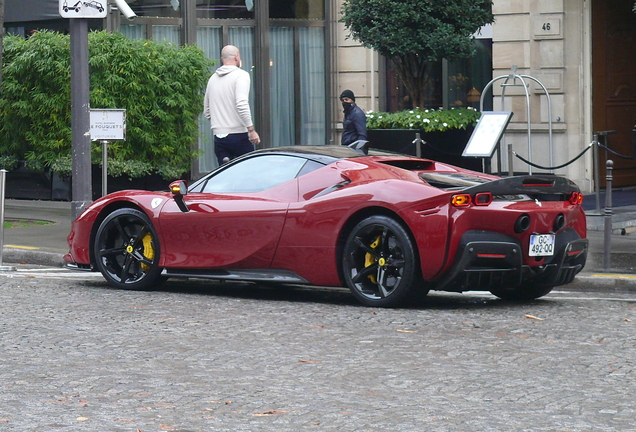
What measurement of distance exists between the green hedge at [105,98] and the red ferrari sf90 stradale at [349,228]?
7519 millimetres

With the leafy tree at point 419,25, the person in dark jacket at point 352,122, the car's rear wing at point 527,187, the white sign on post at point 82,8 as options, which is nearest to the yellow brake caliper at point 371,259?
the car's rear wing at point 527,187

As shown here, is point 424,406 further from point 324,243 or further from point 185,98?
point 185,98

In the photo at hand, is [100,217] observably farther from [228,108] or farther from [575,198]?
[575,198]

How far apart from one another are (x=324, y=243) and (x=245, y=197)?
0.89 metres

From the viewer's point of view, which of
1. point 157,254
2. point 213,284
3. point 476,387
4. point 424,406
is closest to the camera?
point 424,406

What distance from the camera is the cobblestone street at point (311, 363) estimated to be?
211 inches

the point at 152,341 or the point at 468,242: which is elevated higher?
the point at 468,242

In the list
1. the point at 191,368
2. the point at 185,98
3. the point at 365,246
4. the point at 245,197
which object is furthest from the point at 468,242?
the point at 185,98

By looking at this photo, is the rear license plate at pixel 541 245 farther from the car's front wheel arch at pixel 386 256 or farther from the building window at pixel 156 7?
the building window at pixel 156 7

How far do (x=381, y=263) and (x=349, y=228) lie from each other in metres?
0.42

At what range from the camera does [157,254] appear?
31.9ft

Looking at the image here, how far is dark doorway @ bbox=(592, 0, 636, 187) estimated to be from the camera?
63.1 feet

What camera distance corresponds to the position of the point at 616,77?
19.7m

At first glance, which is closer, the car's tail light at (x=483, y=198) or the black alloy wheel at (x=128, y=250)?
the car's tail light at (x=483, y=198)
